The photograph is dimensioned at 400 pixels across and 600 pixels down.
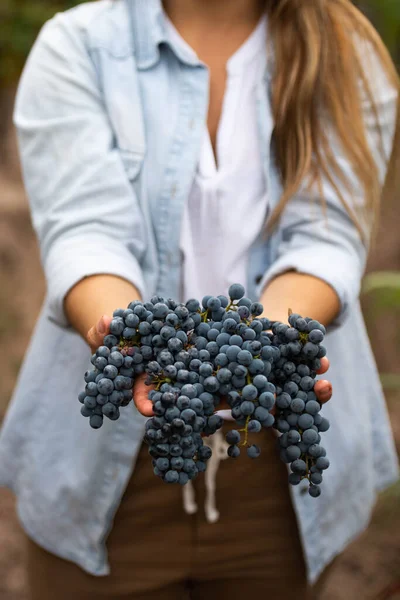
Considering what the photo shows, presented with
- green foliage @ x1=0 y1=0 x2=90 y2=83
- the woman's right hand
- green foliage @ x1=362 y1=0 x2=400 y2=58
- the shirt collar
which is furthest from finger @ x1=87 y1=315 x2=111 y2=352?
green foliage @ x1=0 y1=0 x2=90 y2=83

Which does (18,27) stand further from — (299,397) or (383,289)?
(299,397)

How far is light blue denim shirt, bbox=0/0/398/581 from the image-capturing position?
1049mm

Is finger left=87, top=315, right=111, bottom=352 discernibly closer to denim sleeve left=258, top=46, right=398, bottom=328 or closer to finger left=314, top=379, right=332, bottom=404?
finger left=314, top=379, right=332, bottom=404

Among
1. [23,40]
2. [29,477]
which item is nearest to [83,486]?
[29,477]

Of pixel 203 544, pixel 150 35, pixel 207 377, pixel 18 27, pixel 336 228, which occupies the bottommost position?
pixel 18 27

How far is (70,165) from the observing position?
1.06 meters

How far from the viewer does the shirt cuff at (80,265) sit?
0.95m

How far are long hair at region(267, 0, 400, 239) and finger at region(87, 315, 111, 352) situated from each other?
0.40 metres

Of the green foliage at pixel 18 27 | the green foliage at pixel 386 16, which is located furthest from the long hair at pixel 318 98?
the green foliage at pixel 18 27

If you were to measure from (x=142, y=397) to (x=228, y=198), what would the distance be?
430 mm

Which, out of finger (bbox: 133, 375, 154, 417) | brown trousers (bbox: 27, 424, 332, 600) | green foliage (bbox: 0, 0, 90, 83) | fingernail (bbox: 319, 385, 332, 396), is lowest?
green foliage (bbox: 0, 0, 90, 83)

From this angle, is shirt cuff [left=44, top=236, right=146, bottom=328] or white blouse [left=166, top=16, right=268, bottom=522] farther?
white blouse [left=166, top=16, right=268, bottom=522]

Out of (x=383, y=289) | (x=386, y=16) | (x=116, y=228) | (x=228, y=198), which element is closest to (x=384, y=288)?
(x=383, y=289)

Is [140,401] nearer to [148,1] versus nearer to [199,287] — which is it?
[199,287]
